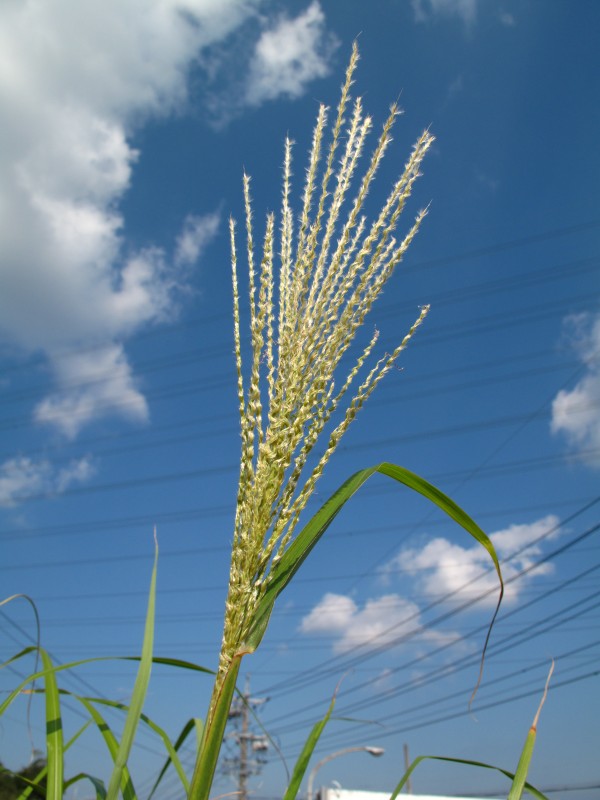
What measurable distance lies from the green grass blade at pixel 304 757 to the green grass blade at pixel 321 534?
33cm

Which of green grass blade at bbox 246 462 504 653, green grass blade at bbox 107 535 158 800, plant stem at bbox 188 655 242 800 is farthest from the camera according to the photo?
green grass blade at bbox 246 462 504 653

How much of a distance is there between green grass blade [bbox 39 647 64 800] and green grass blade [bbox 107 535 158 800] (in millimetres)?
301

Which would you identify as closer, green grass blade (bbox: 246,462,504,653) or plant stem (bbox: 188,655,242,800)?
plant stem (bbox: 188,655,242,800)

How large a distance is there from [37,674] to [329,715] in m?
0.64

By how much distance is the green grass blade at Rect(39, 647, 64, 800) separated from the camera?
1.27 metres

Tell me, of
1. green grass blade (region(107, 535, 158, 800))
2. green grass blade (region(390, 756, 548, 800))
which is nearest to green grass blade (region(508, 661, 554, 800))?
green grass blade (region(390, 756, 548, 800))

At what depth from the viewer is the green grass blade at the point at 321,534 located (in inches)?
49.4

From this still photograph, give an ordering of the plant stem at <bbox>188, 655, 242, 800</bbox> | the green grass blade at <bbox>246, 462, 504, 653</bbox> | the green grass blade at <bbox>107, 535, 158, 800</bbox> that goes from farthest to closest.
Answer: the green grass blade at <bbox>246, 462, 504, 653</bbox>, the plant stem at <bbox>188, 655, 242, 800</bbox>, the green grass blade at <bbox>107, 535, 158, 800</bbox>

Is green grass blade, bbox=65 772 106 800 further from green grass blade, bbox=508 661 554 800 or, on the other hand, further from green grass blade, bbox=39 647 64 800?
green grass blade, bbox=508 661 554 800

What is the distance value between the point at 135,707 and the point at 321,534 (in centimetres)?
46

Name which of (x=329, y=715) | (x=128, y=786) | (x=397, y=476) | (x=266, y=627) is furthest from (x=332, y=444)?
(x=128, y=786)

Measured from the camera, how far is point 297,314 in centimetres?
144

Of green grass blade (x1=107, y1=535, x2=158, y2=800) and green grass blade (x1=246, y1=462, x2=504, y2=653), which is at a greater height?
green grass blade (x1=246, y1=462, x2=504, y2=653)

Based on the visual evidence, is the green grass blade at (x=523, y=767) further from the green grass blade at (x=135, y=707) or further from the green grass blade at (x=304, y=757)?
the green grass blade at (x=135, y=707)
